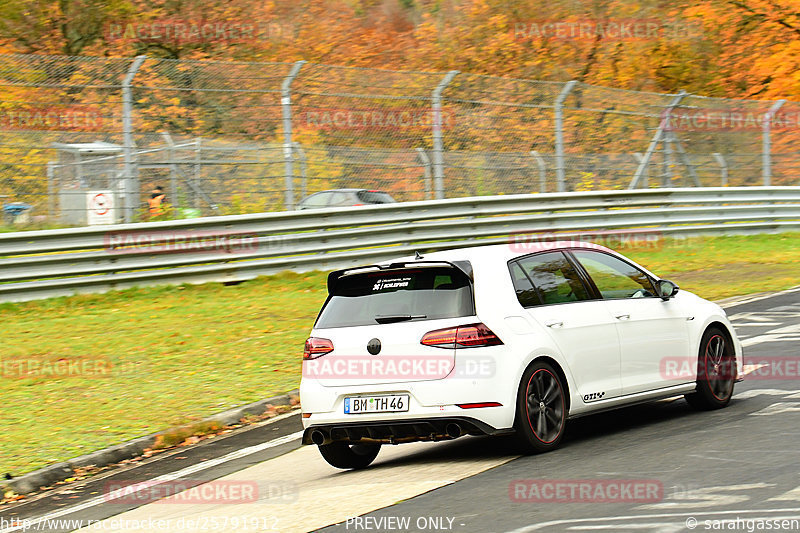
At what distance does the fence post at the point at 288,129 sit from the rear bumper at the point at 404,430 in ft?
35.8

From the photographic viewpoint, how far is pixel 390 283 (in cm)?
782

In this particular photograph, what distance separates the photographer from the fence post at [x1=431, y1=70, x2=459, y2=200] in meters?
19.5

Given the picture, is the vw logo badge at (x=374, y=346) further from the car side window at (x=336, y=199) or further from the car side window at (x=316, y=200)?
the car side window at (x=336, y=199)

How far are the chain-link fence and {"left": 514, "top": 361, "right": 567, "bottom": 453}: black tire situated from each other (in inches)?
420

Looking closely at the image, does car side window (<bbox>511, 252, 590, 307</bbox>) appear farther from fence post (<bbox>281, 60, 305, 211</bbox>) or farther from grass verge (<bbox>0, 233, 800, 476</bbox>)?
fence post (<bbox>281, 60, 305, 211</bbox>)

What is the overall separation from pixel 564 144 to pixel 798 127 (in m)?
8.26

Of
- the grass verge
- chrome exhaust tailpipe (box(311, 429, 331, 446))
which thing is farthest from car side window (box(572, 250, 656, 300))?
the grass verge

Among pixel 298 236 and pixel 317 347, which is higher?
pixel 298 236

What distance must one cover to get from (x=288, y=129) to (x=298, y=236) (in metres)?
1.79

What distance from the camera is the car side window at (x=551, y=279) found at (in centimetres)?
796

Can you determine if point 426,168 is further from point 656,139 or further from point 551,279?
point 551,279

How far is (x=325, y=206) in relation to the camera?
18828 mm

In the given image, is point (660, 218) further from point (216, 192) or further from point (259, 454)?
point (259, 454)

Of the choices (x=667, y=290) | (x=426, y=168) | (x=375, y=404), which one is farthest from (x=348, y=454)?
(x=426, y=168)
